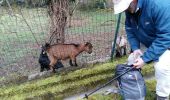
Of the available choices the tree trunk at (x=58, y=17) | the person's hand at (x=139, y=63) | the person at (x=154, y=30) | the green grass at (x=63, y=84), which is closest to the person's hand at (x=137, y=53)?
the person at (x=154, y=30)

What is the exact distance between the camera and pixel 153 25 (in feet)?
14.4

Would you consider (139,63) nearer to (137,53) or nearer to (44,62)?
(137,53)

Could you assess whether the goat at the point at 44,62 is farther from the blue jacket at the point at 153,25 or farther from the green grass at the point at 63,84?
the blue jacket at the point at 153,25

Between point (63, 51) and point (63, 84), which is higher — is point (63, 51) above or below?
above

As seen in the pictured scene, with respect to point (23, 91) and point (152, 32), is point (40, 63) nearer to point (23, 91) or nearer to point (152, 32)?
point (23, 91)

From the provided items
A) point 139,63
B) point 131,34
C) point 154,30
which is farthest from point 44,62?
point 154,30

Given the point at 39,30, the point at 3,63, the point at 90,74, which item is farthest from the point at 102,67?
the point at 3,63

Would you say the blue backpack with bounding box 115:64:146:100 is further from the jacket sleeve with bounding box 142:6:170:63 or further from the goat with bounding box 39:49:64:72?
the goat with bounding box 39:49:64:72

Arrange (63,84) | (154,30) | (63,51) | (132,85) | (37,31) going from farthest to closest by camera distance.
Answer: (37,31), (63,51), (63,84), (132,85), (154,30)

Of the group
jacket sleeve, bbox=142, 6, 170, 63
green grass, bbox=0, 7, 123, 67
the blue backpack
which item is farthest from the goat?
jacket sleeve, bbox=142, 6, 170, 63

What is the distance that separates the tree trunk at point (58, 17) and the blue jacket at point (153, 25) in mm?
1473

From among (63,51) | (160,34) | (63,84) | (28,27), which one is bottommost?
(63,84)

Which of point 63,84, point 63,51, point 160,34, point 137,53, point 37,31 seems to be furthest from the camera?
point 37,31

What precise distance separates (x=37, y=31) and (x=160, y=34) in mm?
2349
